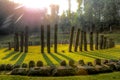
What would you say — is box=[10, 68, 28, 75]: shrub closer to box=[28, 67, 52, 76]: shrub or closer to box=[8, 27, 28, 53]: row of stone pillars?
box=[28, 67, 52, 76]: shrub

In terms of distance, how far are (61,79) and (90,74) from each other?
235 centimetres

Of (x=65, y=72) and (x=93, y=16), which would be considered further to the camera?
(x=93, y=16)

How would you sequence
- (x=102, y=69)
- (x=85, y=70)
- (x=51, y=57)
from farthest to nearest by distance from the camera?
(x=51, y=57), (x=102, y=69), (x=85, y=70)

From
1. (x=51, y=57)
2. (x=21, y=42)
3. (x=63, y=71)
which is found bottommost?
(x=63, y=71)

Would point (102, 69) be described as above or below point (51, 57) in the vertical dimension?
below

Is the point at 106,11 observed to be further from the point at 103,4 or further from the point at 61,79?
the point at 61,79

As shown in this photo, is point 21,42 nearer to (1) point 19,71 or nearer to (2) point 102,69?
(1) point 19,71

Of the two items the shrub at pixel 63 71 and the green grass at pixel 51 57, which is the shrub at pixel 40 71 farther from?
the green grass at pixel 51 57

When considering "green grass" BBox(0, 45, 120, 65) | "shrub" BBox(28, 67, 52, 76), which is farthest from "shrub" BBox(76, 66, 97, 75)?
"green grass" BBox(0, 45, 120, 65)

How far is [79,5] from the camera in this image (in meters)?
126

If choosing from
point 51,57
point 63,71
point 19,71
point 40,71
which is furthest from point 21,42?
point 63,71

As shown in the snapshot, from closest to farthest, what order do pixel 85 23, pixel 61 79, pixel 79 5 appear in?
pixel 61 79 → pixel 85 23 → pixel 79 5

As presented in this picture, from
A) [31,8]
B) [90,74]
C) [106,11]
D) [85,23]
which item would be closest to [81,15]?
[85,23]

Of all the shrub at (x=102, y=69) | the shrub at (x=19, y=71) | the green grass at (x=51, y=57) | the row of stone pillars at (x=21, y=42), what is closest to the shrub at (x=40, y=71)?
→ the shrub at (x=19, y=71)
